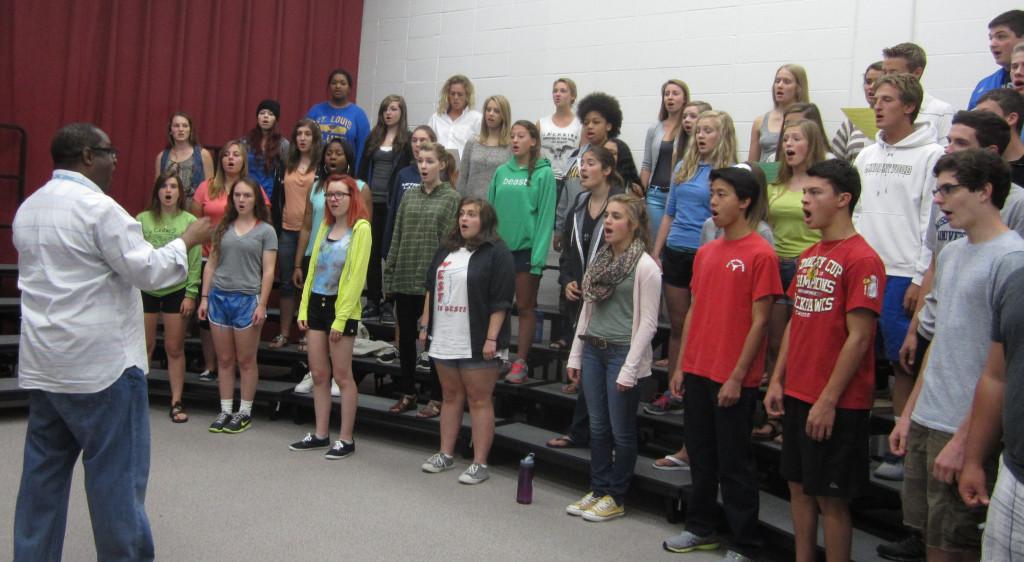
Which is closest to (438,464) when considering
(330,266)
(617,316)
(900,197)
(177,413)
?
(330,266)

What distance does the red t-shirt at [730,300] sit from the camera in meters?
3.35

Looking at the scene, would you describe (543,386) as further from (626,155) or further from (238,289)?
(238,289)

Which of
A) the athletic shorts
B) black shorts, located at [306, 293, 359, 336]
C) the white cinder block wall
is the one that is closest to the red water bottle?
black shorts, located at [306, 293, 359, 336]

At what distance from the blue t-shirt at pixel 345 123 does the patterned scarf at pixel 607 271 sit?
308 cm

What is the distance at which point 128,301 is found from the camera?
2752 millimetres

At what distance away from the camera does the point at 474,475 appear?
14.6ft

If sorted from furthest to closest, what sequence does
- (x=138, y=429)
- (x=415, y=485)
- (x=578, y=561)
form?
(x=415, y=485) < (x=578, y=561) < (x=138, y=429)

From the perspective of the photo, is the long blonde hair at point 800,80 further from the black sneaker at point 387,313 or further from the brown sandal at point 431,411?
the black sneaker at point 387,313

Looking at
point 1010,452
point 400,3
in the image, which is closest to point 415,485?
point 1010,452

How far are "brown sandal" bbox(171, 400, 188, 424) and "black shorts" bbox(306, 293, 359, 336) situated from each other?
122 centimetres

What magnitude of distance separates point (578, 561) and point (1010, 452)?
1957 mm

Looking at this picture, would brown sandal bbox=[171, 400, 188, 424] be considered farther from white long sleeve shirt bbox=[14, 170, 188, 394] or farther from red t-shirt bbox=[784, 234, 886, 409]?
red t-shirt bbox=[784, 234, 886, 409]

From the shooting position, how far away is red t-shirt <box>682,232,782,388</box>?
3.35m

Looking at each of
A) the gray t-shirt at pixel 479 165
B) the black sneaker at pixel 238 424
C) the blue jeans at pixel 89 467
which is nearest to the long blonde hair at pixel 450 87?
the gray t-shirt at pixel 479 165
